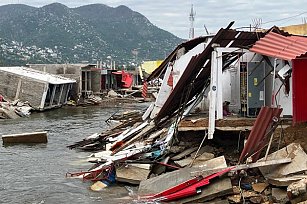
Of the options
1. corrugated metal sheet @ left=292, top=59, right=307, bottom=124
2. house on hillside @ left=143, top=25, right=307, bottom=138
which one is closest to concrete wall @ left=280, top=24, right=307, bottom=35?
house on hillside @ left=143, top=25, right=307, bottom=138

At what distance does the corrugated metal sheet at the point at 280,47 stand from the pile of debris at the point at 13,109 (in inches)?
876

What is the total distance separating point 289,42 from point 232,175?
132 inches

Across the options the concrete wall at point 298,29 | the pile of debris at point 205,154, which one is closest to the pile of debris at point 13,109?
the pile of debris at point 205,154

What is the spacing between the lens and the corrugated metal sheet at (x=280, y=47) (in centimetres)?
1001

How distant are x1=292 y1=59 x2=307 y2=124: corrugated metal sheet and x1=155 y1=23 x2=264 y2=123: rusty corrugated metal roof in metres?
1.41

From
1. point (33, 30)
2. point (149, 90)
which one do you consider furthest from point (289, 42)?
point (33, 30)

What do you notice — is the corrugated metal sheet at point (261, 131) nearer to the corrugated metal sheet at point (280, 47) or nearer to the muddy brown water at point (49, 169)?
the corrugated metal sheet at point (280, 47)

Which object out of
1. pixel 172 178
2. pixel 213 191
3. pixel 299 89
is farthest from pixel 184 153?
pixel 299 89

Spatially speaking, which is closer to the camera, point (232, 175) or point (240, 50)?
point (232, 175)

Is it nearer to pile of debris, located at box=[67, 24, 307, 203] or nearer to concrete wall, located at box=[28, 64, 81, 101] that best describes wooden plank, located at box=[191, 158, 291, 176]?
pile of debris, located at box=[67, 24, 307, 203]

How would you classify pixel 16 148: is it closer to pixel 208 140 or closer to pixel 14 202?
pixel 14 202

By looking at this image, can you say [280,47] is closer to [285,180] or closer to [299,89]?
[299,89]

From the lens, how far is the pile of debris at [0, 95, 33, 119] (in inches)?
1204

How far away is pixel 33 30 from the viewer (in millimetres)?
166250
